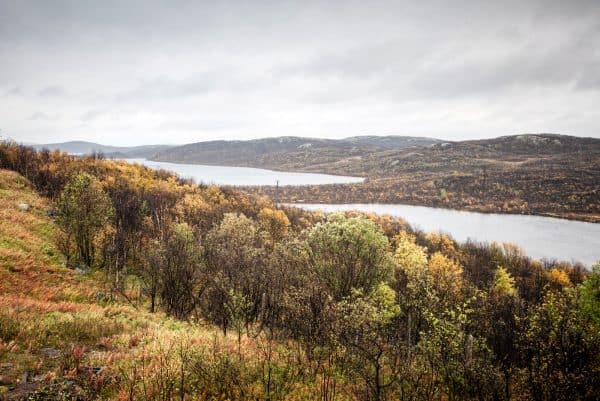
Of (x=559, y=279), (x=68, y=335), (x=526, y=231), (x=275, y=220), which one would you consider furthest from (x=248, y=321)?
(x=526, y=231)

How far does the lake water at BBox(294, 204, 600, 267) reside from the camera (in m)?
114

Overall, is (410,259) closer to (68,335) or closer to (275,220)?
(68,335)

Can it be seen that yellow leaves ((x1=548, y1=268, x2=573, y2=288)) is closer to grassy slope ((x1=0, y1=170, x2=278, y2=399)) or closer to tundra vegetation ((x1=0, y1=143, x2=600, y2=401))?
tundra vegetation ((x1=0, y1=143, x2=600, y2=401))

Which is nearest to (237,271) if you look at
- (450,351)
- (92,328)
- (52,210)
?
(92,328)

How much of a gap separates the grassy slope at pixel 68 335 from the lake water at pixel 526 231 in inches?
4922

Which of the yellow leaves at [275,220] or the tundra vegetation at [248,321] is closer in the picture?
the tundra vegetation at [248,321]

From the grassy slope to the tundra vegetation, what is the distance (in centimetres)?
8

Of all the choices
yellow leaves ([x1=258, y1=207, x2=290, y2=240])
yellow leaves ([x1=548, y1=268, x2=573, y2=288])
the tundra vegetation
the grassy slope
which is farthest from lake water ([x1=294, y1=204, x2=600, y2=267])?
the grassy slope

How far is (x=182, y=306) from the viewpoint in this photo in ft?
92.2

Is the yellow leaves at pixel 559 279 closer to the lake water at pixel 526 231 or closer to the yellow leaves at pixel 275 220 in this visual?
the lake water at pixel 526 231

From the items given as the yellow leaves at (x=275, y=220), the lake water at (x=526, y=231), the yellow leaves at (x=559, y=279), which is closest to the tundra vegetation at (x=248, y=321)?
the yellow leaves at (x=275, y=220)

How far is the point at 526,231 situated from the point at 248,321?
15183 centimetres

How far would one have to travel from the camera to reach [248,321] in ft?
84.1

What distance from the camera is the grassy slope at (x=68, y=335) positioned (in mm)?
11391
